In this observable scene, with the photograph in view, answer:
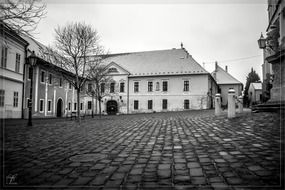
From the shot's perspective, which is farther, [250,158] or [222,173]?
[250,158]

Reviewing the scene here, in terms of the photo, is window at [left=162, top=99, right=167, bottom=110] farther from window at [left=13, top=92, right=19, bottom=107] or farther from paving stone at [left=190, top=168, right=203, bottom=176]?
paving stone at [left=190, top=168, right=203, bottom=176]

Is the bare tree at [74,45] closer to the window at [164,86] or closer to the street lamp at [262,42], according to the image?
the street lamp at [262,42]

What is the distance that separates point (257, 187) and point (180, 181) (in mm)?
975

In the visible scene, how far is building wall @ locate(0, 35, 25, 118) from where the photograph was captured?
62.5 feet

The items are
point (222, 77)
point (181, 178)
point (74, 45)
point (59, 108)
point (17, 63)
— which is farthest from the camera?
point (222, 77)

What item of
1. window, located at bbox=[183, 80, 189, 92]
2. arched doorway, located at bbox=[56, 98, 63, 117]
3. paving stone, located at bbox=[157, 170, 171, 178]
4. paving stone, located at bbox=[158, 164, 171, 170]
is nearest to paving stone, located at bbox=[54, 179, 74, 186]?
paving stone, located at bbox=[157, 170, 171, 178]

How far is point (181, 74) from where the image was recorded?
37.8 metres

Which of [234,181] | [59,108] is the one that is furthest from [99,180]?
[59,108]

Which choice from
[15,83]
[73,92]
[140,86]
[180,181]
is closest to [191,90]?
[140,86]

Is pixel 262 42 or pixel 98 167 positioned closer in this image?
pixel 98 167

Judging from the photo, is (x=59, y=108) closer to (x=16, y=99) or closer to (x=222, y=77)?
(x=16, y=99)

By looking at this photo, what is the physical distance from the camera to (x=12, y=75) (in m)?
20.5

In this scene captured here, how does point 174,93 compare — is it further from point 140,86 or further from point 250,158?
point 250,158

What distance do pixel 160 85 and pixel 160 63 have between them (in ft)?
16.8
